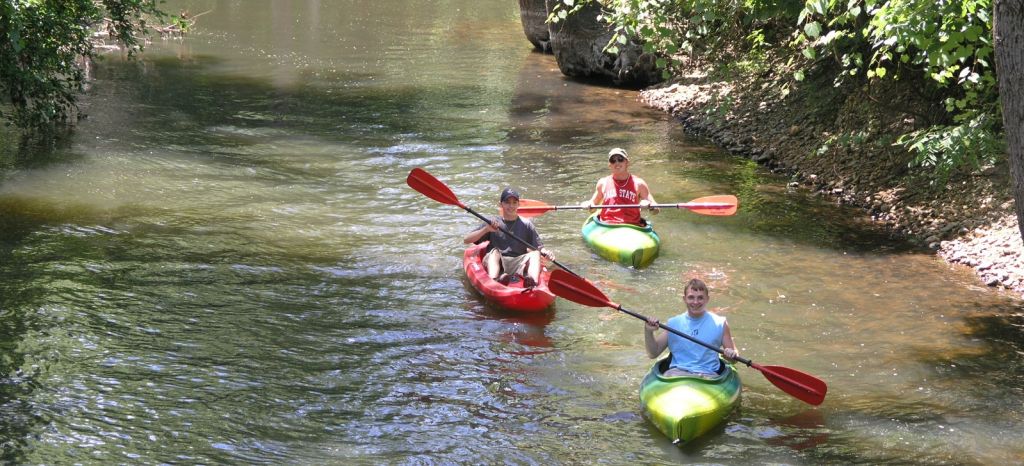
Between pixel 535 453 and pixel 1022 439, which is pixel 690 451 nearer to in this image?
pixel 535 453

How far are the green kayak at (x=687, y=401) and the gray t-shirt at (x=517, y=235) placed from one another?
242 centimetres

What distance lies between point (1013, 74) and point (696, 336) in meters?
2.29

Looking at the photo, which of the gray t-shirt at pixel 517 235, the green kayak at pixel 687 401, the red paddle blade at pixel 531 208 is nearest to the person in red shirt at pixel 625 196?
the red paddle blade at pixel 531 208

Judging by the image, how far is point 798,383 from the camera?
586 cm

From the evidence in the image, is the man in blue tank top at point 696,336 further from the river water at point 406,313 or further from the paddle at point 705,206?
the paddle at point 705,206

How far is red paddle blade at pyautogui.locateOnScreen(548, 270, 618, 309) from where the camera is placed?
259 inches

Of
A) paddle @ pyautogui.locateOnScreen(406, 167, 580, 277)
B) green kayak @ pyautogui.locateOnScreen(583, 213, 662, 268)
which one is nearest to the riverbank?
green kayak @ pyautogui.locateOnScreen(583, 213, 662, 268)

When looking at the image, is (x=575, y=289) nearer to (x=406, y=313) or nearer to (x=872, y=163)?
(x=406, y=313)

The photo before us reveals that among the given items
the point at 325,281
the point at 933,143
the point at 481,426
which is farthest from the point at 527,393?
the point at 933,143

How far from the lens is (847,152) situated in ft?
38.3

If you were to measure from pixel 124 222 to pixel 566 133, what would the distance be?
6.90m

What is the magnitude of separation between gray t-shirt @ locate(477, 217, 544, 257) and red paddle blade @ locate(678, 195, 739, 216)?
73.7 inches

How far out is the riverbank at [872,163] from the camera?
9.06 meters

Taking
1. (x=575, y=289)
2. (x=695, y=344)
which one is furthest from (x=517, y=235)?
(x=695, y=344)
